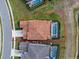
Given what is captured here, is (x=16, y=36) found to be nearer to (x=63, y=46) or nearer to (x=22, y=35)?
(x=22, y=35)

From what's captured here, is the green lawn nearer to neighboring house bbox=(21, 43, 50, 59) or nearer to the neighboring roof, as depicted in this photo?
the neighboring roof

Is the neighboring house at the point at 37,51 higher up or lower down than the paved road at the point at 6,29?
lower down

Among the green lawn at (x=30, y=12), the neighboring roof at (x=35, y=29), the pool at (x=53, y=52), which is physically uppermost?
the green lawn at (x=30, y=12)

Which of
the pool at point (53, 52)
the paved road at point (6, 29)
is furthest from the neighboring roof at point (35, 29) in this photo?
the paved road at point (6, 29)

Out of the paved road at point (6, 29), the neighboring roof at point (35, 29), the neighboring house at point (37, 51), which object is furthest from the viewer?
the paved road at point (6, 29)

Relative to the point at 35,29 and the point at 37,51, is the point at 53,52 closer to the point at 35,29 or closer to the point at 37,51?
the point at 37,51

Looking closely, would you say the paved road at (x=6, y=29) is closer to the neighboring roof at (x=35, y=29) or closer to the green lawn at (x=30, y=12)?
the green lawn at (x=30, y=12)
